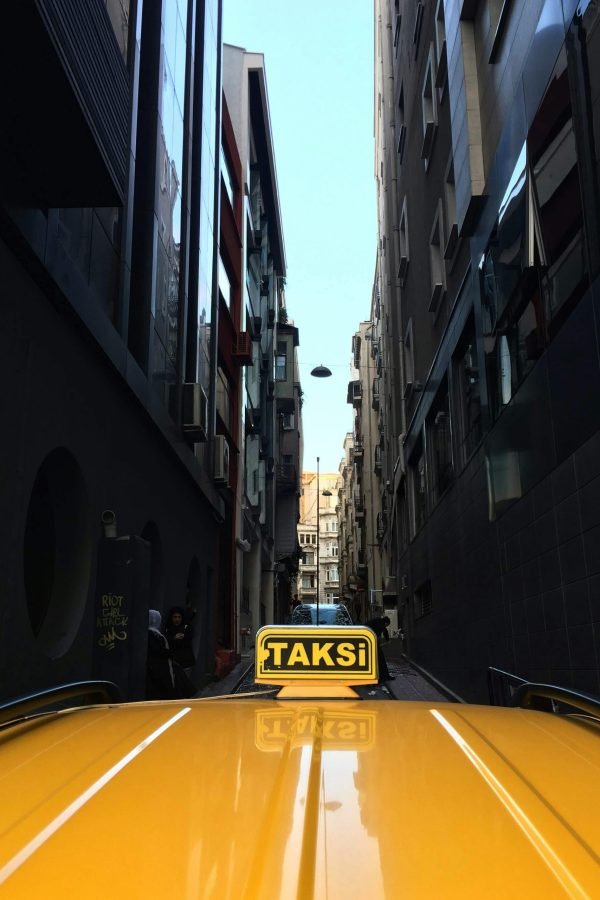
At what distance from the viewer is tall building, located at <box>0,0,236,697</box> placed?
609cm

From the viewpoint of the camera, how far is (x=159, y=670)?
26.8ft

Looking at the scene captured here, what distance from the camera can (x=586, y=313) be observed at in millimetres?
6766

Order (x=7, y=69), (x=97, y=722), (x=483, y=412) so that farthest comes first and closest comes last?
(x=483, y=412), (x=7, y=69), (x=97, y=722)

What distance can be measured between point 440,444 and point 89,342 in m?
9.54

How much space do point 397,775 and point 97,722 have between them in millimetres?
990

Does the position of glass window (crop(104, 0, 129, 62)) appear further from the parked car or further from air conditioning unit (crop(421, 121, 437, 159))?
the parked car

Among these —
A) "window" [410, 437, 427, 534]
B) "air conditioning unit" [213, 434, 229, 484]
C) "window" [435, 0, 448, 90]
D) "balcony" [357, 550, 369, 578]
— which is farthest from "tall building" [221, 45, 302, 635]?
"window" [435, 0, 448, 90]

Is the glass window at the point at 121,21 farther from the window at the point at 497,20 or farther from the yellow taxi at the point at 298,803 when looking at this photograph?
the yellow taxi at the point at 298,803

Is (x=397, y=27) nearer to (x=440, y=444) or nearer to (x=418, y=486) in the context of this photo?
(x=418, y=486)

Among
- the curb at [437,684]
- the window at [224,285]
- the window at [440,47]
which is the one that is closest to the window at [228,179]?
the window at [224,285]

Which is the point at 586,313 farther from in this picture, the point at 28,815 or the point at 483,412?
the point at 28,815

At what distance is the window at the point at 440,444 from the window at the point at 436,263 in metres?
1.92

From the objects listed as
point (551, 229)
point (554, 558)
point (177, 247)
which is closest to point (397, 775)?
point (554, 558)

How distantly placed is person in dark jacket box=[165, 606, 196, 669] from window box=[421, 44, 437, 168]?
11440mm
